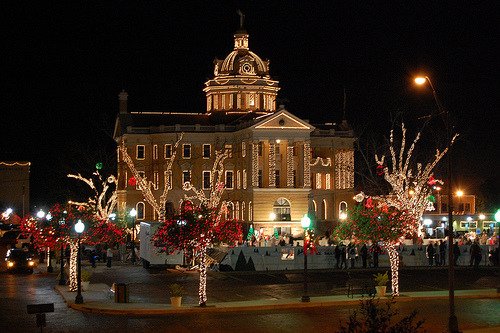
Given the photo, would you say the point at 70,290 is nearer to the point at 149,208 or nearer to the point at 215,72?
the point at 149,208

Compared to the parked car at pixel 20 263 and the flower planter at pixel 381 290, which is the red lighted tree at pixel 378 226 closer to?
the flower planter at pixel 381 290

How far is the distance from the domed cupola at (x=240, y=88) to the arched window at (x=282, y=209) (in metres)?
17.2

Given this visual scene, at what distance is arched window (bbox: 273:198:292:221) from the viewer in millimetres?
87312

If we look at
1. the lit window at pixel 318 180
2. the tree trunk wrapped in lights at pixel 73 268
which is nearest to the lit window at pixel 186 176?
the lit window at pixel 318 180

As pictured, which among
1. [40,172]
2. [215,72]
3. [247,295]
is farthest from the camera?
[40,172]

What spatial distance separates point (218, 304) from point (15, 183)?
366 feet

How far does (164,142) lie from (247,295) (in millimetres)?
59180

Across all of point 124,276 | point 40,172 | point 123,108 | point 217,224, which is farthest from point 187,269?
point 40,172

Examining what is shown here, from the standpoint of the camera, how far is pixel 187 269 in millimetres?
48625

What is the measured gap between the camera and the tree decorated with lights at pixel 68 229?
1438 inches

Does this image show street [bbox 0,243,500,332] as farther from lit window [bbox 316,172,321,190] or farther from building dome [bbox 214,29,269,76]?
building dome [bbox 214,29,269,76]

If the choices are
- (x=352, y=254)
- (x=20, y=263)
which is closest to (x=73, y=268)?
(x=20, y=263)

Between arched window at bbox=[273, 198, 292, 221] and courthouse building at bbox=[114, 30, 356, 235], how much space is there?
0.35 feet

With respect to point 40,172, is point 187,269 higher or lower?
lower
